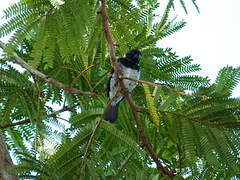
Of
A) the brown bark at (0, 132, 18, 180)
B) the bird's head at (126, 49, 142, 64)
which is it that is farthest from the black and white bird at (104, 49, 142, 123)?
the brown bark at (0, 132, 18, 180)

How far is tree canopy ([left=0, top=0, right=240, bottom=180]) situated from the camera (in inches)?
98.0

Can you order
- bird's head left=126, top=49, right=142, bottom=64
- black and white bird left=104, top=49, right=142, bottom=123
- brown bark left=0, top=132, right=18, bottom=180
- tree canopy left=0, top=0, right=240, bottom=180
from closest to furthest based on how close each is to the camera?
tree canopy left=0, top=0, right=240, bottom=180 → brown bark left=0, top=132, right=18, bottom=180 → black and white bird left=104, top=49, right=142, bottom=123 → bird's head left=126, top=49, right=142, bottom=64

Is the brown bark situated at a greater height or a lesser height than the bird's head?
lesser

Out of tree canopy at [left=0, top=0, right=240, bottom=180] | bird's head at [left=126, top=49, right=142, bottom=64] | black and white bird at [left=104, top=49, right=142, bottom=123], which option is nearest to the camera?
tree canopy at [left=0, top=0, right=240, bottom=180]

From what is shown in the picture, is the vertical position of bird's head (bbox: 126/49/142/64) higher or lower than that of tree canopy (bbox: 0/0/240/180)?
higher

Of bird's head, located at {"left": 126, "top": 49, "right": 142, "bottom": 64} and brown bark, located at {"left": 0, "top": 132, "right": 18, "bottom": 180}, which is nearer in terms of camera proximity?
brown bark, located at {"left": 0, "top": 132, "right": 18, "bottom": 180}

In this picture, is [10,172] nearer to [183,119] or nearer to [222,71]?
[183,119]

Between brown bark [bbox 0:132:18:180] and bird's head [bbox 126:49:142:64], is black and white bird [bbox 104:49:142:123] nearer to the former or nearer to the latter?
bird's head [bbox 126:49:142:64]

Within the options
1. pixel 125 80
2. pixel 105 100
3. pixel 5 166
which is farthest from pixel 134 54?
pixel 5 166

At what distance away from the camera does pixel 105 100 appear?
3281 millimetres

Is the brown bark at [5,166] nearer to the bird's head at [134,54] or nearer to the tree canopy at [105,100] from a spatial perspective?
the tree canopy at [105,100]

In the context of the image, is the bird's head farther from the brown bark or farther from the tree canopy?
the brown bark

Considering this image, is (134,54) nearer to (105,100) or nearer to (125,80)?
(125,80)

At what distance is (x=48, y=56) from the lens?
2.50m
